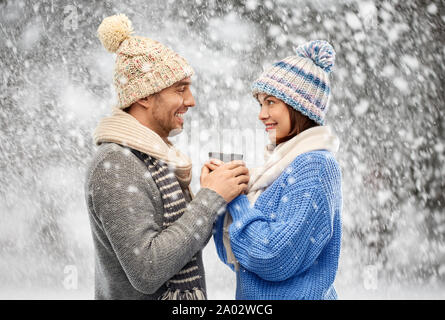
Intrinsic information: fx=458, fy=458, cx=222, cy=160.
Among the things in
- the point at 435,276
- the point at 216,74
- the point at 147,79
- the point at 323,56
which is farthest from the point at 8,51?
the point at 435,276

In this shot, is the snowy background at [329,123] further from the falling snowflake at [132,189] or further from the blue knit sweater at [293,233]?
the falling snowflake at [132,189]

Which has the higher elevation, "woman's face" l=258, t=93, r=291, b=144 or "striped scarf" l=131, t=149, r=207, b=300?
"woman's face" l=258, t=93, r=291, b=144

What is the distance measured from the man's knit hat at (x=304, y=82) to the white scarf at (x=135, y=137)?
397 millimetres

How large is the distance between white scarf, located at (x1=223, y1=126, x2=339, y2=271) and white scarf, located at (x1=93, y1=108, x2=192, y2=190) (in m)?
0.26

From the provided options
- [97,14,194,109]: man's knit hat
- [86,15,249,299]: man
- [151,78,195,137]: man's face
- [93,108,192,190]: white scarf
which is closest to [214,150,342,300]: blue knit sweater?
[86,15,249,299]: man

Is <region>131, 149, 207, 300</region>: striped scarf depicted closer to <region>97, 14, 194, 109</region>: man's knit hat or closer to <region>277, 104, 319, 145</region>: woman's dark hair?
<region>97, 14, 194, 109</region>: man's knit hat

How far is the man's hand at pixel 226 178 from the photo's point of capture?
149 centimetres

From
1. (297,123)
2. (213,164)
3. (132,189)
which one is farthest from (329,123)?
(132,189)

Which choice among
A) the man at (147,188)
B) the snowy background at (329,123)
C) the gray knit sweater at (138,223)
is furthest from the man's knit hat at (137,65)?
the snowy background at (329,123)

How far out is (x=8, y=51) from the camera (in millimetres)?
5156

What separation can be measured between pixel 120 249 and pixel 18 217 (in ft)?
14.1

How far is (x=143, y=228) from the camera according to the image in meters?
1.40

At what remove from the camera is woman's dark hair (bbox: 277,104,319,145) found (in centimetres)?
161

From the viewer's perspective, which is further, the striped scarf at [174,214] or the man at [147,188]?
the striped scarf at [174,214]
